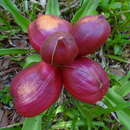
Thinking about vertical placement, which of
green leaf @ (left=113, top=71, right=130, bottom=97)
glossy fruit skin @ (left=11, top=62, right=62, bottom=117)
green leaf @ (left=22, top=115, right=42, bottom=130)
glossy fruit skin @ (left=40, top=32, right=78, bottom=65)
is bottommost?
green leaf @ (left=22, top=115, right=42, bottom=130)

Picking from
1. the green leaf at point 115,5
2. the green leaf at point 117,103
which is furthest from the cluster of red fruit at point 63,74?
the green leaf at point 115,5

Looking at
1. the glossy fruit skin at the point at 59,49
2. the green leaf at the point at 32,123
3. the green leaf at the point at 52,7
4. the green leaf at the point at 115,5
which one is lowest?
the green leaf at the point at 32,123

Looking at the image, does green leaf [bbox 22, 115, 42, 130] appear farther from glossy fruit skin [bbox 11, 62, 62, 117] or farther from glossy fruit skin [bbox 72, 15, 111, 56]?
glossy fruit skin [bbox 72, 15, 111, 56]

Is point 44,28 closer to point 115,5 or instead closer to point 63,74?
point 63,74

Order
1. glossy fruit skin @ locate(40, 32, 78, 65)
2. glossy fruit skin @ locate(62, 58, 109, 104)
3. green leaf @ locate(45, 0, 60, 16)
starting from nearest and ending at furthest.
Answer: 1. glossy fruit skin @ locate(40, 32, 78, 65)
2. glossy fruit skin @ locate(62, 58, 109, 104)
3. green leaf @ locate(45, 0, 60, 16)

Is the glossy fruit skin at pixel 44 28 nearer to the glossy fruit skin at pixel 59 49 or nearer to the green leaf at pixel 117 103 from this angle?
the glossy fruit skin at pixel 59 49

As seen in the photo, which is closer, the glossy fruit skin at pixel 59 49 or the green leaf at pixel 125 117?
the glossy fruit skin at pixel 59 49

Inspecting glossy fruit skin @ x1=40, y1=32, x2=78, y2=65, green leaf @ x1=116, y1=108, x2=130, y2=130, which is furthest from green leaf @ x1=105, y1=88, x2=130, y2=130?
glossy fruit skin @ x1=40, y1=32, x2=78, y2=65

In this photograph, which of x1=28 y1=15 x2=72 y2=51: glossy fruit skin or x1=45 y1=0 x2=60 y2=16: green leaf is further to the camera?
x1=45 y1=0 x2=60 y2=16: green leaf
